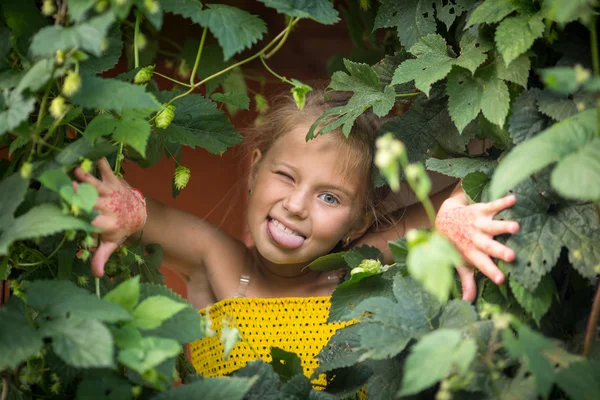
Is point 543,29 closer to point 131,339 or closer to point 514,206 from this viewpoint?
point 514,206

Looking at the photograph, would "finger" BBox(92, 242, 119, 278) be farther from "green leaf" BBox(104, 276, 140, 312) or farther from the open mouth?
the open mouth

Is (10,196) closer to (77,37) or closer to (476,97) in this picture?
(77,37)

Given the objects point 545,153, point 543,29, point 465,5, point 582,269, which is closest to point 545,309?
point 582,269

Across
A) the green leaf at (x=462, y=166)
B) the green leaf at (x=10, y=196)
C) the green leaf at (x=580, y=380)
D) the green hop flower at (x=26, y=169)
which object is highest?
the green hop flower at (x=26, y=169)

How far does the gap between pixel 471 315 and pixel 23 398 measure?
74 cm

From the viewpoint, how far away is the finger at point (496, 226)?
1.25m

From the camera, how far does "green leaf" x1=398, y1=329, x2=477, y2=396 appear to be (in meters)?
0.90

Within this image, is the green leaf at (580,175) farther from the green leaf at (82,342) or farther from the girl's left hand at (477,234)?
the green leaf at (82,342)

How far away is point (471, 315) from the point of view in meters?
1.17

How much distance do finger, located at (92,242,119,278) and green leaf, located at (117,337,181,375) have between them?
25cm

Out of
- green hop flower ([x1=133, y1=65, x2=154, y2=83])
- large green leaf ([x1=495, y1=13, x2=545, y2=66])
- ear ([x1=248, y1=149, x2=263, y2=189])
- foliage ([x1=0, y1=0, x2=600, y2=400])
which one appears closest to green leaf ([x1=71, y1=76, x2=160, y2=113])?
foliage ([x1=0, y1=0, x2=600, y2=400])

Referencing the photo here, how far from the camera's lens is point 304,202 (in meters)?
1.81

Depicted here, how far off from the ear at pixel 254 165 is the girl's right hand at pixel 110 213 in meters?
0.67

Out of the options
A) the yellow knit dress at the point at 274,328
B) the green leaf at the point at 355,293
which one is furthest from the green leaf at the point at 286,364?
the yellow knit dress at the point at 274,328
